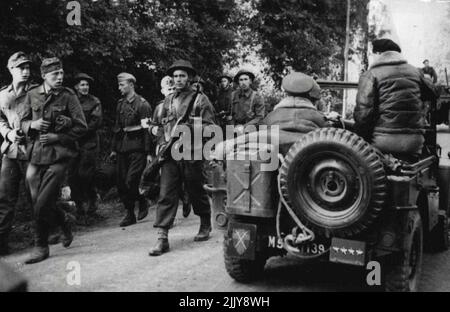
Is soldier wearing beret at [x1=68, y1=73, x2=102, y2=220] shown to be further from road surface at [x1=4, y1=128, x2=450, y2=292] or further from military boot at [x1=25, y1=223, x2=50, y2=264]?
military boot at [x1=25, y1=223, x2=50, y2=264]

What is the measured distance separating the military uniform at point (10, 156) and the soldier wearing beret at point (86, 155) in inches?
61.9

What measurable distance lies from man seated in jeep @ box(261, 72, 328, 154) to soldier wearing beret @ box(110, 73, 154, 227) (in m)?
3.38

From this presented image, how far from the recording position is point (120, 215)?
27.3ft

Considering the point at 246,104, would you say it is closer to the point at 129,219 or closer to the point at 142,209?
the point at 142,209

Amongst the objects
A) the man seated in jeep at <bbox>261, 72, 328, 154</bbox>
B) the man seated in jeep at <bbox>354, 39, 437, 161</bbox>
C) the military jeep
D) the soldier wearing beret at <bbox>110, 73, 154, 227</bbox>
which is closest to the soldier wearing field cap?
the soldier wearing beret at <bbox>110, 73, 154, 227</bbox>

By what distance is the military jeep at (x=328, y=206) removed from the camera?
383 cm

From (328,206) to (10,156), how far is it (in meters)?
3.90

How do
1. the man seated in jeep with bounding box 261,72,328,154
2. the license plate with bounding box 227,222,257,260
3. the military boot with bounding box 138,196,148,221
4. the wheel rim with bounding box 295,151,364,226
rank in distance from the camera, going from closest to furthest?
the wheel rim with bounding box 295,151,364,226 < the license plate with bounding box 227,222,257,260 < the man seated in jeep with bounding box 261,72,328,154 < the military boot with bounding box 138,196,148,221

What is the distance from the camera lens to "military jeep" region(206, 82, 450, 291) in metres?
3.83

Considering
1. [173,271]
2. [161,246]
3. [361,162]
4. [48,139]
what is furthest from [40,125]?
[361,162]

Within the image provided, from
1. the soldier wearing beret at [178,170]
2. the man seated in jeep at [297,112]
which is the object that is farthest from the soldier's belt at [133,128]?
the man seated in jeep at [297,112]

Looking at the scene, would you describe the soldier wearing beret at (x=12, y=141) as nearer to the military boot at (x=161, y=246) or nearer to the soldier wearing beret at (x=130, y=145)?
the military boot at (x=161, y=246)
